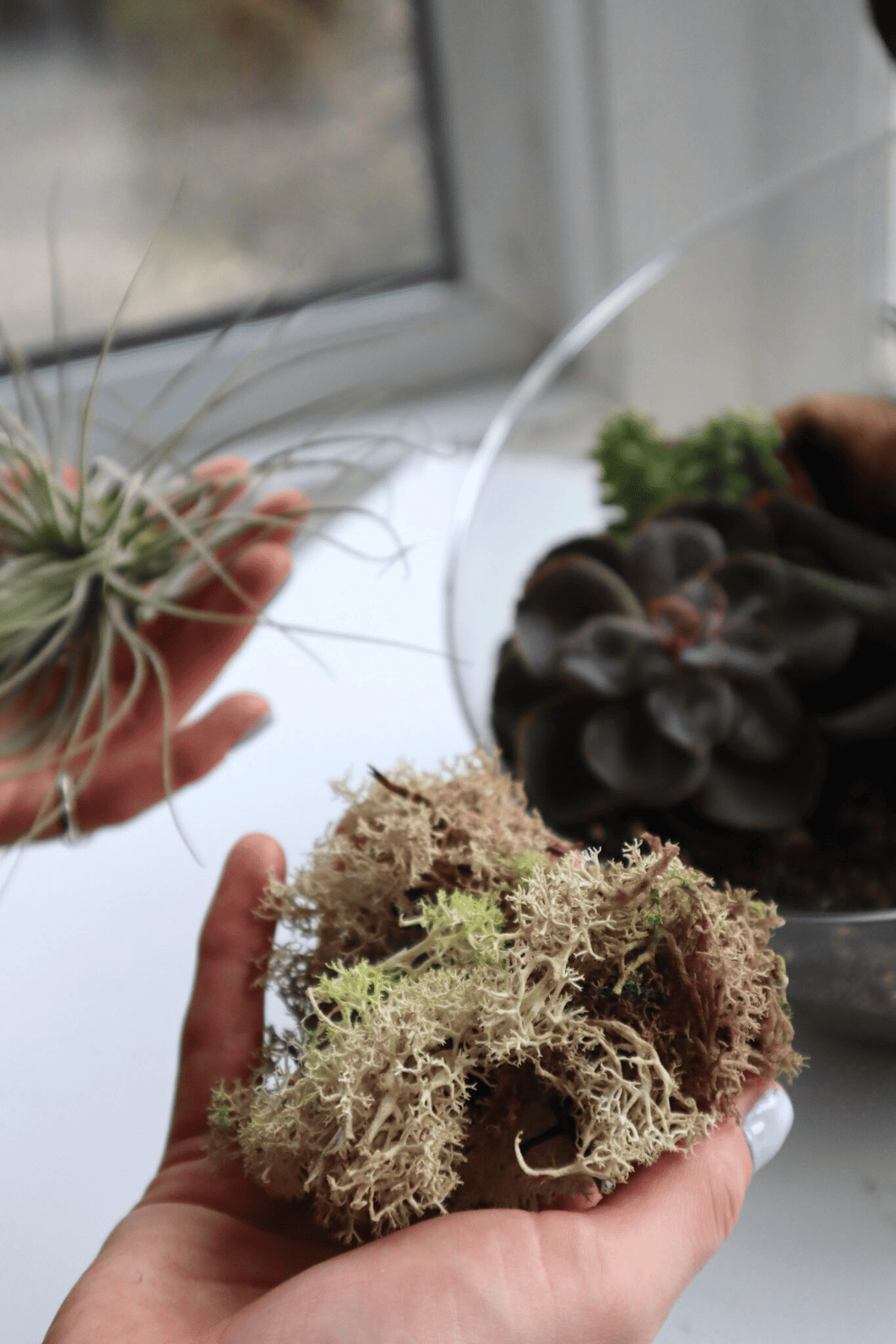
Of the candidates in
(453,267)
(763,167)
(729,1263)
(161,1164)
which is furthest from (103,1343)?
(453,267)

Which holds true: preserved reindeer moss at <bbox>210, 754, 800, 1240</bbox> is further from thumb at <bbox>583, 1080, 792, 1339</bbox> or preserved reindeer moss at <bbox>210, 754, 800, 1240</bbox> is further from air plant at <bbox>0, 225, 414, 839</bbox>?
air plant at <bbox>0, 225, 414, 839</bbox>

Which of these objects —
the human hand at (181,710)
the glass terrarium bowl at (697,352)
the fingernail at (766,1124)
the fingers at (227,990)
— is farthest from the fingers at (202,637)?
the fingernail at (766,1124)

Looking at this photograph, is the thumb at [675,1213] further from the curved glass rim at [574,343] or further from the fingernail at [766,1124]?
the curved glass rim at [574,343]

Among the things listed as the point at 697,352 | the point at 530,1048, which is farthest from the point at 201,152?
the point at 530,1048

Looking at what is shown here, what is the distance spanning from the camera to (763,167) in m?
0.90

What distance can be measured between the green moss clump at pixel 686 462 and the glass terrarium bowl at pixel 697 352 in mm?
39

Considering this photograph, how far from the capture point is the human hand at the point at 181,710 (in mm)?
541

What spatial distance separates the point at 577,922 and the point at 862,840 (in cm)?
22

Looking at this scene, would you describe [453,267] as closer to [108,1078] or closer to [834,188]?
[834,188]

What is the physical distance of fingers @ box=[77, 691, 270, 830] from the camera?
0.54 meters

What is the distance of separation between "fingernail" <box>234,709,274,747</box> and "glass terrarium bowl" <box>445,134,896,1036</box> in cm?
12

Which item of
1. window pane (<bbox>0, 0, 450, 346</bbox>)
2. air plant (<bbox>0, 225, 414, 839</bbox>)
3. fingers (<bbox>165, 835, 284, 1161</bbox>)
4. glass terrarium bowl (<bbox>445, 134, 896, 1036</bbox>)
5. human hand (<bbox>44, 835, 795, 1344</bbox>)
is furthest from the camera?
window pane (<bbox>0, 0, 450, 346</bbox>)

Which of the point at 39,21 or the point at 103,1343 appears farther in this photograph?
the point at 39,21

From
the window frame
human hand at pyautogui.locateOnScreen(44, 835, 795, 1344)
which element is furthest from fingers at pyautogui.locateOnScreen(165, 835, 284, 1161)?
the window frame
